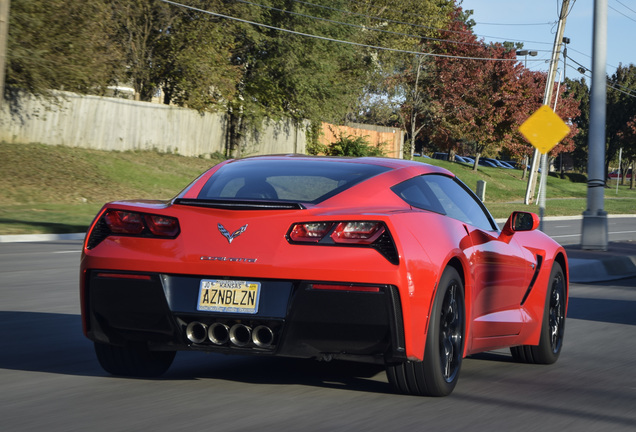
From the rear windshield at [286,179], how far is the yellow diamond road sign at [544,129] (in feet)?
39.5

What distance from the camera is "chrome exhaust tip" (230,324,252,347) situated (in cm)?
533

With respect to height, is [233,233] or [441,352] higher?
[233,233]

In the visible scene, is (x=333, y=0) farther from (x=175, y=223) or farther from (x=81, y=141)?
(x=175, y=223)

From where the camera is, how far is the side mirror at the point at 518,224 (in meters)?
7.02

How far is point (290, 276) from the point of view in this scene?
5.23m

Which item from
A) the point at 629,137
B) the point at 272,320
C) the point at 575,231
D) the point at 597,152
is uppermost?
the point at 629,137

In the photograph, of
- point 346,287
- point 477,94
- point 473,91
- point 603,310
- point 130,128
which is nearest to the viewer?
point 346,287

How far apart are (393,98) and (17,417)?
2317 inches

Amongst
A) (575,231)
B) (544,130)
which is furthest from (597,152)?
(575,231)

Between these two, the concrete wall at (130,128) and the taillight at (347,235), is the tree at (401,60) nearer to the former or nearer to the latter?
the concrete wall at (130,128)

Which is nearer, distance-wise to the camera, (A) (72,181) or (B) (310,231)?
(B) (310,231)

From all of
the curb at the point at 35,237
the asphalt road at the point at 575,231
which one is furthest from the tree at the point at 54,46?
the asphalt road at the point at 575,231

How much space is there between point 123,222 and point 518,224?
2860 millimetres

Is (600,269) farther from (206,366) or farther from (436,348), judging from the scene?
(436,348)
